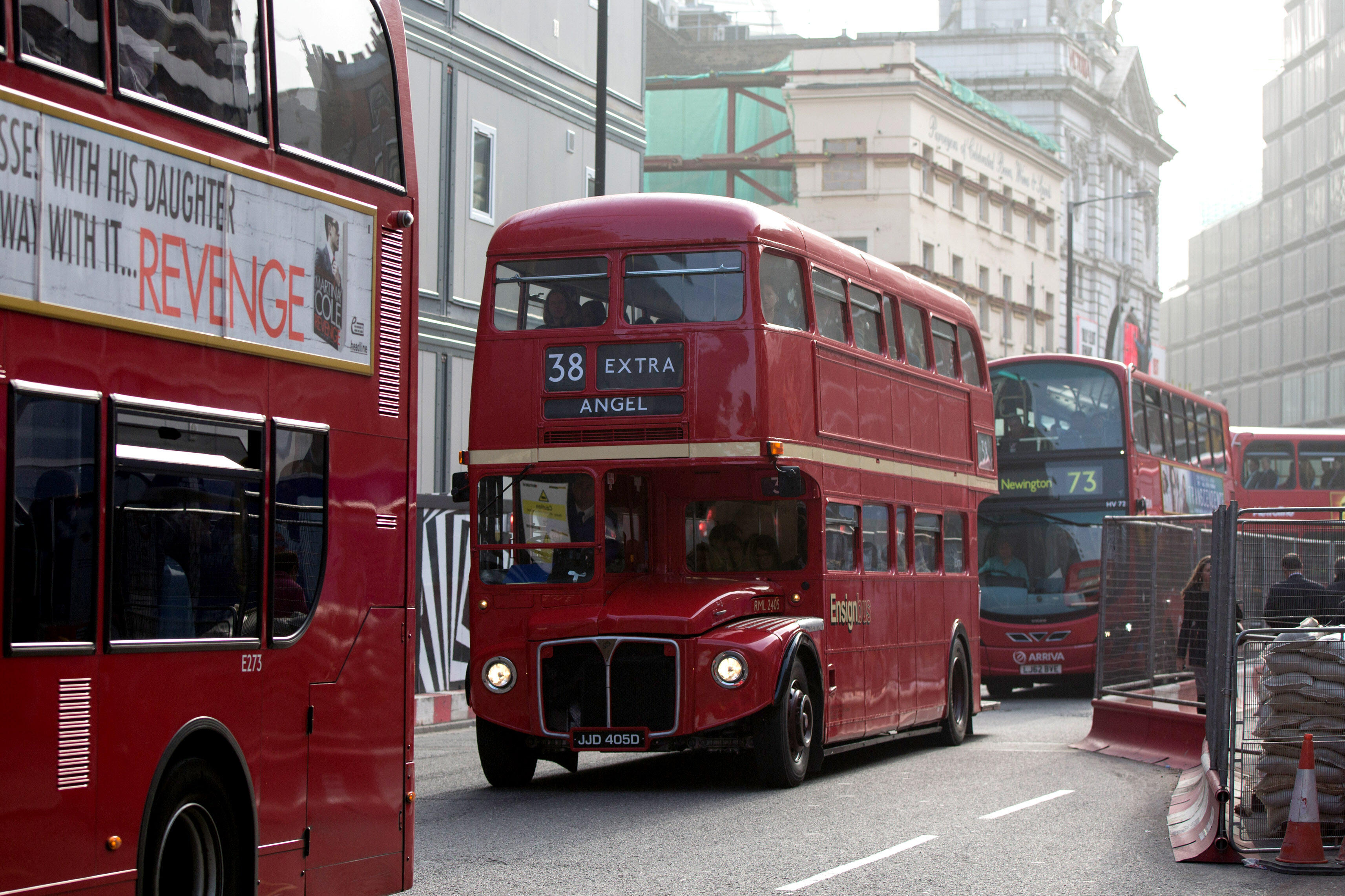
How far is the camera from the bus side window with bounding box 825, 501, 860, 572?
1419cm

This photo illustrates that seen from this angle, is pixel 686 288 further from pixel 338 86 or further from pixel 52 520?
pixel 52 520

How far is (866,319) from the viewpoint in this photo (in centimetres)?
1542

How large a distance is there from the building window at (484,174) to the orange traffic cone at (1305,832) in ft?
56.7

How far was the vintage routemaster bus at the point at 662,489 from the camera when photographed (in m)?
12.8

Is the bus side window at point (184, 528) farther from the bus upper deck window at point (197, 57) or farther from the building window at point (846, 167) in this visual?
the building window at point (846, 167)

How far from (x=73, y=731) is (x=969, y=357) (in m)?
13.5

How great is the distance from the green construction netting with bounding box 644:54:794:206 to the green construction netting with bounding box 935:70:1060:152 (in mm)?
5117

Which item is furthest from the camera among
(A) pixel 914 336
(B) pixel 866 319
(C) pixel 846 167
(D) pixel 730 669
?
(C) pixel 846 167

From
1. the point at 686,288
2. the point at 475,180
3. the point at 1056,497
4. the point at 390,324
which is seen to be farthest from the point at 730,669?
the point at 475,180

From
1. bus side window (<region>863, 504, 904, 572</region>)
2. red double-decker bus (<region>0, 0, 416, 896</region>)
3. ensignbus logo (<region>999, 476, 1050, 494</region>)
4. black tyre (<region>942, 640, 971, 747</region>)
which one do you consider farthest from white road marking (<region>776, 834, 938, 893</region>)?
ensignbus logo (<region>999, 476, 1050, 494</region>)

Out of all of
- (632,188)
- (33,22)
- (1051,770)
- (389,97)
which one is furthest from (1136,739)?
(632,188)

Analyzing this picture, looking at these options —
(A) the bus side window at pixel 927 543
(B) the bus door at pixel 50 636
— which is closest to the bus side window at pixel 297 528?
(B) the bus door at pixel 50 636

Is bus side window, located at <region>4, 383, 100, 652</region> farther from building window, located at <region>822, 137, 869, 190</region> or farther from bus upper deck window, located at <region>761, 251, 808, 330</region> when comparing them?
building window, located at <region>822, 137, 869, 190</region>

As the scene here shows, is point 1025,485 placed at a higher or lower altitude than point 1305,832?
higher
